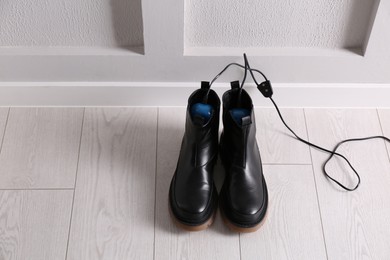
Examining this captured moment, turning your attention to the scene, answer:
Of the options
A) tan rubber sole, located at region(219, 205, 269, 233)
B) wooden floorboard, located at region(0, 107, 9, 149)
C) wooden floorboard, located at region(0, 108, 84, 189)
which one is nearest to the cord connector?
tan rubber sole, located at region(219, 205, 269, 233)

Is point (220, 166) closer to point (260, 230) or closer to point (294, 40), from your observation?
point (260, 230)

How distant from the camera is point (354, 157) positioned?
122cm

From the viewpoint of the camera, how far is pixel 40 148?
122 cm

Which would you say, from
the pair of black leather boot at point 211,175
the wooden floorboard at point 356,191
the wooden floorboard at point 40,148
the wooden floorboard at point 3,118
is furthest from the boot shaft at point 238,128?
the wooden floorboard at point 3,118

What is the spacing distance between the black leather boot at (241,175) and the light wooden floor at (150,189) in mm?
55

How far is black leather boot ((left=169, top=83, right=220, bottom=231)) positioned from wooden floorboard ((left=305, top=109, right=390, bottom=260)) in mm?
280

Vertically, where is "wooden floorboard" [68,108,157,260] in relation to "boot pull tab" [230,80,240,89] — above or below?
below

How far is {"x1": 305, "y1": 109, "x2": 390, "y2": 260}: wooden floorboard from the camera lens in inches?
42.9

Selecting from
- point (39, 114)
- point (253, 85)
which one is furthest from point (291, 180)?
point (39, 114)

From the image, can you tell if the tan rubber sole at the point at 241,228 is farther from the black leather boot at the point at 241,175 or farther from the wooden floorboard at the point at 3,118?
the wooden floorboard at the point at 3,118

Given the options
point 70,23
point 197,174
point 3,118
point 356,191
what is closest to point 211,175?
point 197,174

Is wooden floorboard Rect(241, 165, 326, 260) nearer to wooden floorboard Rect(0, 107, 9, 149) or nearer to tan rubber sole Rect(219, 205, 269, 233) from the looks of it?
tan rubber sole Rect(219, 205, 269, 233)

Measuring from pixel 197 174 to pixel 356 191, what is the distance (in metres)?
0.40

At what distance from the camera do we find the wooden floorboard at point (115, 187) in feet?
3.54
